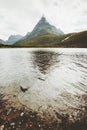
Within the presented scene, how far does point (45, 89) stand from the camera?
14.9 meters

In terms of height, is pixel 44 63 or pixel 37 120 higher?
pixel 37 120

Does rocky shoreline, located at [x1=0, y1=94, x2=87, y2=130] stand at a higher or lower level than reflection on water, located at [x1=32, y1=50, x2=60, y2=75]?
higher

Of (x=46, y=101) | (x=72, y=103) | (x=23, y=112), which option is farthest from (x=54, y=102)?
(x=23, y=112)

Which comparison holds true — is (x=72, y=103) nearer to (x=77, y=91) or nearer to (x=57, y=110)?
(x=57, y=110)

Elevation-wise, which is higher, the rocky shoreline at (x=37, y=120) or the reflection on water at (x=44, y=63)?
the rocky shoreline at (x=37, y=120)

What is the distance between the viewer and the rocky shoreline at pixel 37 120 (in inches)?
316

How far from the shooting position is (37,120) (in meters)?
8.73

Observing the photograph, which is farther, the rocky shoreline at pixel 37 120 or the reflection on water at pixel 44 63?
the reflection on water at pixel 44 63

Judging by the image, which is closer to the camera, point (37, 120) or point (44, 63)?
point (37, 120)

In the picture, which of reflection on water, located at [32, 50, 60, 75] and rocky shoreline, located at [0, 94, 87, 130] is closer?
rocky shoreline, located at [0, 94, 87, 130]

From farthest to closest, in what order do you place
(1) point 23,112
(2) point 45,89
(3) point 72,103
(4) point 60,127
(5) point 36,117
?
(2) point 45,89 → (3) point 72,103 → (1) point 23,112 → (5) point 36,117 → (4) point 60,127

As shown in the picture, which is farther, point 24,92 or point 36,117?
point 24,92

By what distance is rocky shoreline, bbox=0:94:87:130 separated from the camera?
8039mm

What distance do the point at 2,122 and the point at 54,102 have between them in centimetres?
498
